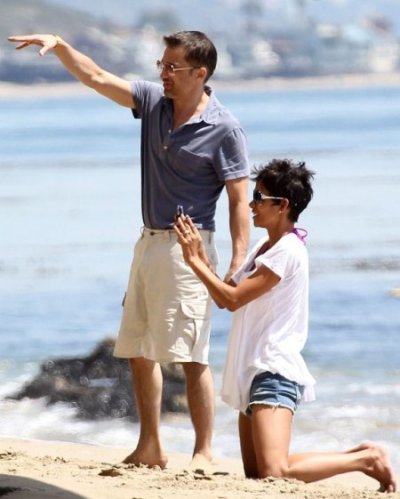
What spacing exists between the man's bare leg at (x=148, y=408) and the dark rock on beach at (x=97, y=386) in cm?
218

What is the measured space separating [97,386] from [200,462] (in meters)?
2.97

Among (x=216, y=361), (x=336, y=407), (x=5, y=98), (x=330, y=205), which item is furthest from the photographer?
(x=5, y=98)

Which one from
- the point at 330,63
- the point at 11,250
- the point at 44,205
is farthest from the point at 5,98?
the point at 11,250

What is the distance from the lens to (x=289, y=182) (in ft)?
16.2

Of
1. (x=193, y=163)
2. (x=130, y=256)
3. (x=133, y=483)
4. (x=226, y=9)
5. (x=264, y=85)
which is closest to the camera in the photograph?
(x=133, y=483)

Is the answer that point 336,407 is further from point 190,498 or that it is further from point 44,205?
point 44,205

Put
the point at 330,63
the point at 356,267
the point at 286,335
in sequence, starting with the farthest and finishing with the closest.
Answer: the point at 330,63
the point at 356,267
the point at 286,335

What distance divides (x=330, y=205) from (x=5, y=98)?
18528mm

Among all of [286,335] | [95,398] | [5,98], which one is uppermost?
[5,98]

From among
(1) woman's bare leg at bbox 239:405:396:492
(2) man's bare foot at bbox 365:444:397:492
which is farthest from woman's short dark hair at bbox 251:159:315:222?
(2) man's bare foot at bbox 365:444:397:492

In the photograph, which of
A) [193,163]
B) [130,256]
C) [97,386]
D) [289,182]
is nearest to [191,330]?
[193,163]

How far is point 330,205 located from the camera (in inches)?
701

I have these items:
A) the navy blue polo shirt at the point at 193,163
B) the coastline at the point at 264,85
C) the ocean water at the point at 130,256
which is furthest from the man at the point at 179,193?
the coastline at the point at 264,85

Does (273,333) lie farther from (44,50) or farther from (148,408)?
(44,50)
